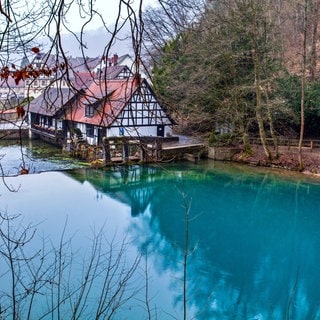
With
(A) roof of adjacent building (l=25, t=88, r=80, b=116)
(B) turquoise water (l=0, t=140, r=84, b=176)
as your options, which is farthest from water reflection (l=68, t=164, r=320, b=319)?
(A) roof of adjacent building (l=25, t=88, r=80, b=116)

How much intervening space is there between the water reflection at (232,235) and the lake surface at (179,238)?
0.03 metres

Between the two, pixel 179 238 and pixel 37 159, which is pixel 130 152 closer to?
pixel 37 159

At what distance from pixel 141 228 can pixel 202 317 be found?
374cm

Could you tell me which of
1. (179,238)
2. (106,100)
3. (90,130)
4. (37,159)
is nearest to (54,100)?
(106,100)

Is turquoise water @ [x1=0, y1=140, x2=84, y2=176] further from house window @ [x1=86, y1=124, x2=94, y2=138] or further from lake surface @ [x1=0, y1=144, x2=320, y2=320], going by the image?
house window @ [x1=86, y1=124, x2=94, y2=138]

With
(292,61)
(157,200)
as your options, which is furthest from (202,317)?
(292,61)

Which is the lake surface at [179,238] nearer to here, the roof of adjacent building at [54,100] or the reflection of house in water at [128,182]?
the reflection of house in water at [128,182]

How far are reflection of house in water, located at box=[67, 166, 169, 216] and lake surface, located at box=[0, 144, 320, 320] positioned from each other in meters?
0.04

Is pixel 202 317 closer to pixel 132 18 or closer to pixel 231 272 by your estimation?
pixel 231 272

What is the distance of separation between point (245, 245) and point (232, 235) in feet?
1.82

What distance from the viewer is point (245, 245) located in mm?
8570

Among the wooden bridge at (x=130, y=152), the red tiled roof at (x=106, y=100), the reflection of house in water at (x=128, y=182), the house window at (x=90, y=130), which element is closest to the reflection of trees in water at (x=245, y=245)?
the reflection of house in water at (x=128, y=182)

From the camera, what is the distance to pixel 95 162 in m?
15.6

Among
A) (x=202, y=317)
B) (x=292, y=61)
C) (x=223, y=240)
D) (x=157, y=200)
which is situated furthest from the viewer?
(x=292, y=61)
